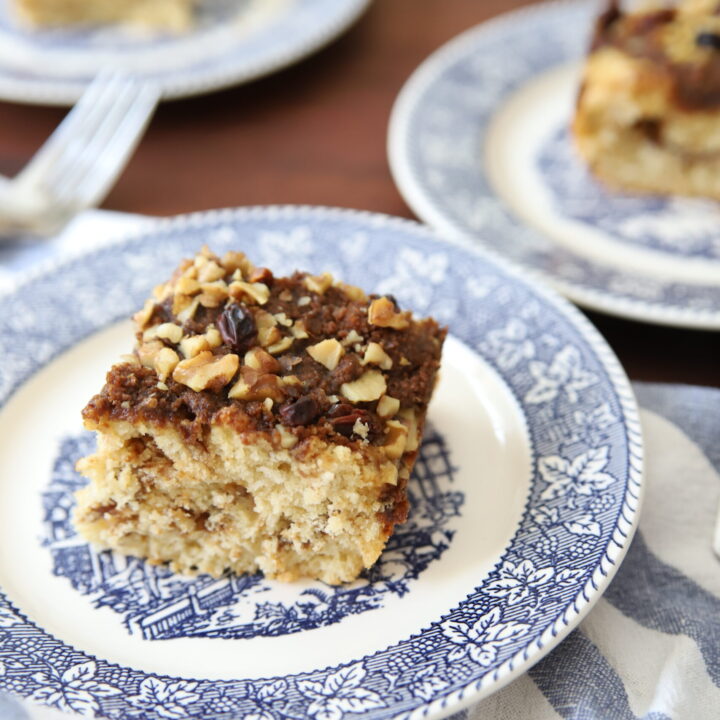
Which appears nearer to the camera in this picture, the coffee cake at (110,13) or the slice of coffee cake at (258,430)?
the slice of coffee cake at (258,430)

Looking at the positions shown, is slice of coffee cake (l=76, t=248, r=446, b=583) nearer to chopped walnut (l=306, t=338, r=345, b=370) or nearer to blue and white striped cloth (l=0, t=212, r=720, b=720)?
chopped walnut (l=306, t=338, r=345, b=370)

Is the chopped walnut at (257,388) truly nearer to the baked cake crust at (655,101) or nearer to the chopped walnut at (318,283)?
the chopped walnut at (318,283)

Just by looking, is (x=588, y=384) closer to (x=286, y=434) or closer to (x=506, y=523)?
(x=506, y=523)


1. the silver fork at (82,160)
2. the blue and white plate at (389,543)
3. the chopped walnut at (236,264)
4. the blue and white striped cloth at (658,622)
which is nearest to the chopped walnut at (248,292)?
the chopped walnut at (236,264)

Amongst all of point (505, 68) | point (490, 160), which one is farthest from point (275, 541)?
point (505, 68)

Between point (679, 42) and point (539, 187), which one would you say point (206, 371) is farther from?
point (679, 42)

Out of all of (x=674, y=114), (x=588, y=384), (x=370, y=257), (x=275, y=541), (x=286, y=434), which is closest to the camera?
(x=286, y=434)

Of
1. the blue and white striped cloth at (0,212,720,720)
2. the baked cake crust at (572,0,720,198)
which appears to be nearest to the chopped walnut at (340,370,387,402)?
the blue and white striped cloth at (0,212,720,720)
